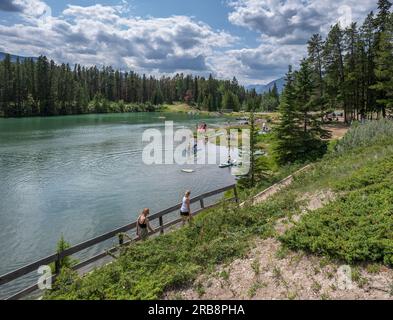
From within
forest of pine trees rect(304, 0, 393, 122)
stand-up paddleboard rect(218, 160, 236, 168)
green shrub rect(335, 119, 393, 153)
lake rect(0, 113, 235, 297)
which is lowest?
lake rect(0, 113, 235, 297)

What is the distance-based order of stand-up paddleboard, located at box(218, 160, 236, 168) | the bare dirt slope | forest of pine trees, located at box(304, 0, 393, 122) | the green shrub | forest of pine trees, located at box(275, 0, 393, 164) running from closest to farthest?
the bare dirt slope
the green shrub
forest of pine trees, located at box(275, 0, 393, 164)
stand-up paddleboard, located at box(218, 160, 236, 168)
forest of pine trees, located at box(304, 0, 393, 122)

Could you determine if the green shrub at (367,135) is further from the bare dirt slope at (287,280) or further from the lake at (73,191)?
the bare dirt slope at (287,280)

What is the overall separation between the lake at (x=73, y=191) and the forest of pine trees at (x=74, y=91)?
266 ft

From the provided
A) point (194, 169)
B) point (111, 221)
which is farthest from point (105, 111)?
point (111, 221)

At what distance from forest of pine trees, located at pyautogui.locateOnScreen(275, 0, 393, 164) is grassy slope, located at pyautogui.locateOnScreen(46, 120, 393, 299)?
15408 millimetres

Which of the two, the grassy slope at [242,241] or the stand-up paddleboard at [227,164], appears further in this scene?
the stand-up paddleboard at [227,164]

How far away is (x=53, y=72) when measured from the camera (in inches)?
5305

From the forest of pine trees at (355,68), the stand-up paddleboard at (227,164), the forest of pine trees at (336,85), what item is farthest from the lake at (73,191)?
the forest of pine trees at (355,68)

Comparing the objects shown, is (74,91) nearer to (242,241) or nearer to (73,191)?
(73,191)

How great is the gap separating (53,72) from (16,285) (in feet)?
442

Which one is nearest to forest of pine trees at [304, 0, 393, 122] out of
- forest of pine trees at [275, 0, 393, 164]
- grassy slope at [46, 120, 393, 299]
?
forest of pine trees at [275, 0, 393, 164]

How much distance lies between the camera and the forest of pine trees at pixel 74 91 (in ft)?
403

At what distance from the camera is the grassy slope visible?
29.1ft

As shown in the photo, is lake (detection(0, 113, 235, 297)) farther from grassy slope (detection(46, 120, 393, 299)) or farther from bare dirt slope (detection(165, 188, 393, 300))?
bare dirt slope (detection(165, 188, 393, 300))
